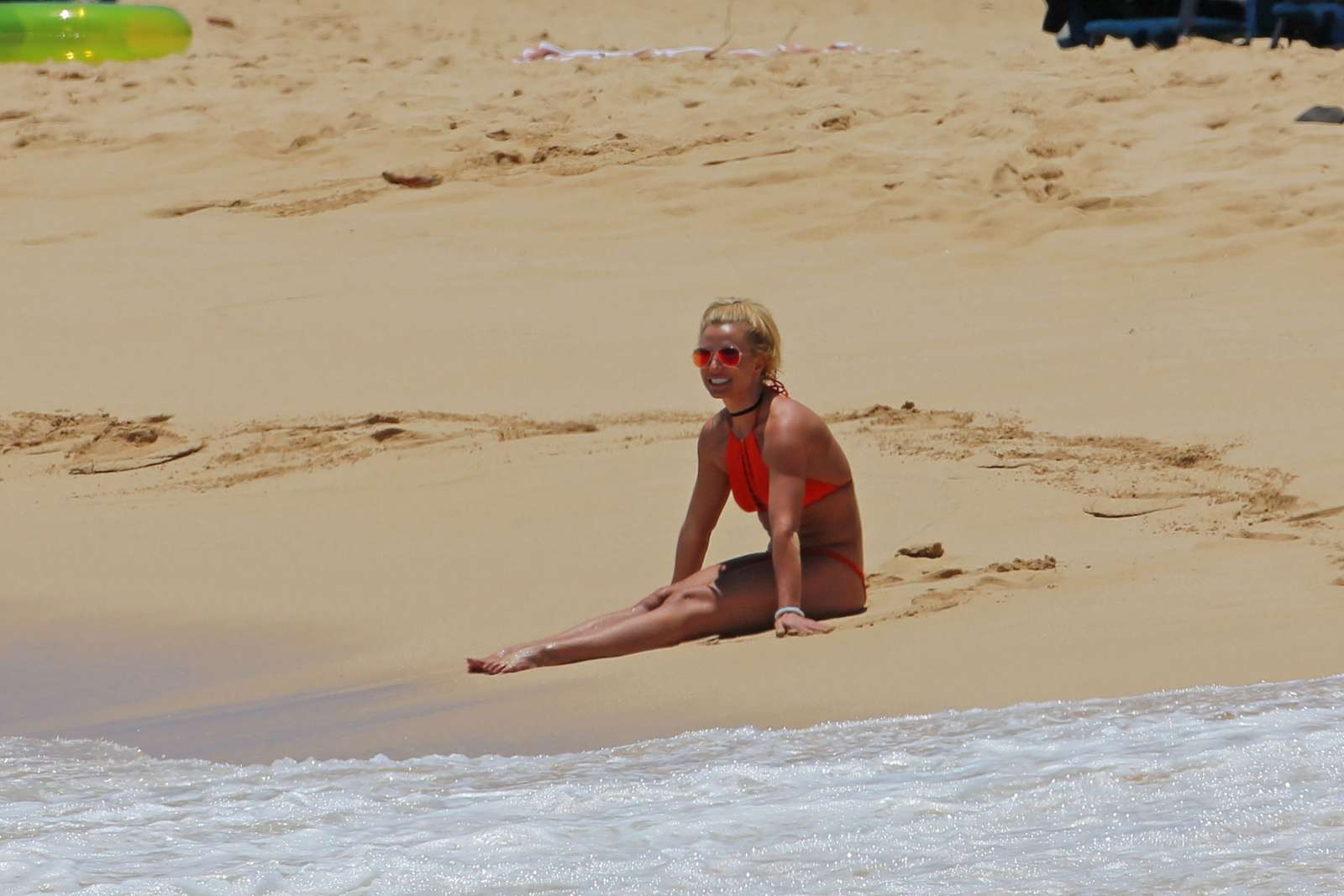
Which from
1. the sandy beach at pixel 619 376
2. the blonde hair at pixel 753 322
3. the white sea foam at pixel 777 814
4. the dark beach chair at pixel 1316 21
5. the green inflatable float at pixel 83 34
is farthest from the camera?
the green inflatable float at pixel 83 34

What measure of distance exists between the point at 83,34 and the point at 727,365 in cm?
1235

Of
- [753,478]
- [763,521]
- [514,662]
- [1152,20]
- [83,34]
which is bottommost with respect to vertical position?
[514,662]

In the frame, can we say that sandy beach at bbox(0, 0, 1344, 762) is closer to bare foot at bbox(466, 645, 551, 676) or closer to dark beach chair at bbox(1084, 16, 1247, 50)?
bare foot at bbox(466, 645, 551, 676)

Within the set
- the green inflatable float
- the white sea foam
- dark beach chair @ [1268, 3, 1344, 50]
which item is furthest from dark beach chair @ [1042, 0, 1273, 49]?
the white sea foam

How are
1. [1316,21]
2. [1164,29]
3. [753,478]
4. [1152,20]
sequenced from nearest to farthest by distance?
[753,478]
[1316,21]
[1164,29]
[1152,20]

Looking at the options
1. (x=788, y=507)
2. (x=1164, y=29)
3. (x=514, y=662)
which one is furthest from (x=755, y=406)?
(x=1164, y=29)

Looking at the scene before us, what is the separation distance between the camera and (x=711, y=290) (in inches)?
340

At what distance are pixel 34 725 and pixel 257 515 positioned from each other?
75.2 inches

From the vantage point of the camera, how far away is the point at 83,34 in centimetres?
1535

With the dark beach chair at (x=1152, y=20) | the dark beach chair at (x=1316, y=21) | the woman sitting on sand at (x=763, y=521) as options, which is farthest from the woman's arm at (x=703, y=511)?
the dark beach chair at (x=1152, y=20)

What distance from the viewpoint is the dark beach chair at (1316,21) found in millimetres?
13906

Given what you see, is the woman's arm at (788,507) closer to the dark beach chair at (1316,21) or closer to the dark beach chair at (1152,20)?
the dark beach chair at (1316,21)

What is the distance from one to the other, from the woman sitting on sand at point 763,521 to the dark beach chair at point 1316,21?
10.5 meters

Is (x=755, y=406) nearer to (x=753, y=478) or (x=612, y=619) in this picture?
(x=753, y=478)
